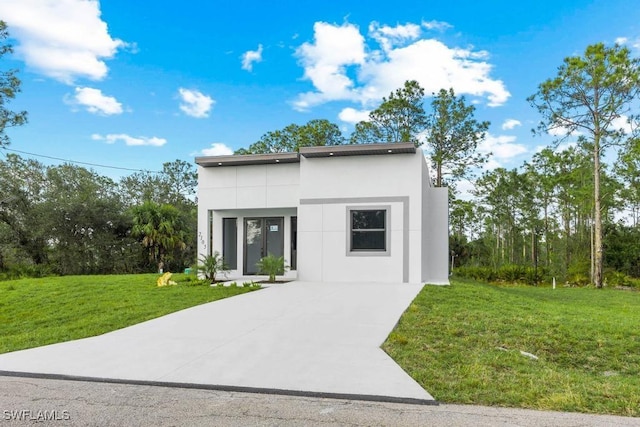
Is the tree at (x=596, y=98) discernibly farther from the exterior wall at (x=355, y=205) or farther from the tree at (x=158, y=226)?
the tree at (x=158, y=226)

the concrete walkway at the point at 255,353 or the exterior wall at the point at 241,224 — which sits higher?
the exterior wall at the point at 241,224

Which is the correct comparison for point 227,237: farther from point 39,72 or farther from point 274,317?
point 39,72

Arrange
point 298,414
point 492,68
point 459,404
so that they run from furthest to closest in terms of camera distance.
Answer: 1. point 492,68
2. point 459,404
3. point 298,414

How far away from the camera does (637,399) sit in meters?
3.82

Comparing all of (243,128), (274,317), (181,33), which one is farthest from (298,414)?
(243,128)

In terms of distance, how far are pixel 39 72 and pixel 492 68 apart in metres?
19.0

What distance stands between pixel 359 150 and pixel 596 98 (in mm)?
13190

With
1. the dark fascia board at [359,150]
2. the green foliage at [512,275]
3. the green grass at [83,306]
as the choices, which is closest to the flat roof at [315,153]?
the dark fascia board at [359,150]

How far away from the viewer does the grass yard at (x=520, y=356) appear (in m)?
3.90

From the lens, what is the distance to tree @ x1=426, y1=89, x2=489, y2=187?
24672 millimetres

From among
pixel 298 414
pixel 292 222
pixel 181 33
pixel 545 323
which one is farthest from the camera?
pixel 181 33

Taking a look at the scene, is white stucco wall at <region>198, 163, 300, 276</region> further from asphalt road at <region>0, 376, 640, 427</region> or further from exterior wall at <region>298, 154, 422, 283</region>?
asphalt road at <region>0, 376, 640, 427</region>

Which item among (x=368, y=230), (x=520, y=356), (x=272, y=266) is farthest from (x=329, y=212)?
(x=520, y=356)

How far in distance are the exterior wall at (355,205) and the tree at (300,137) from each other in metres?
12.6
